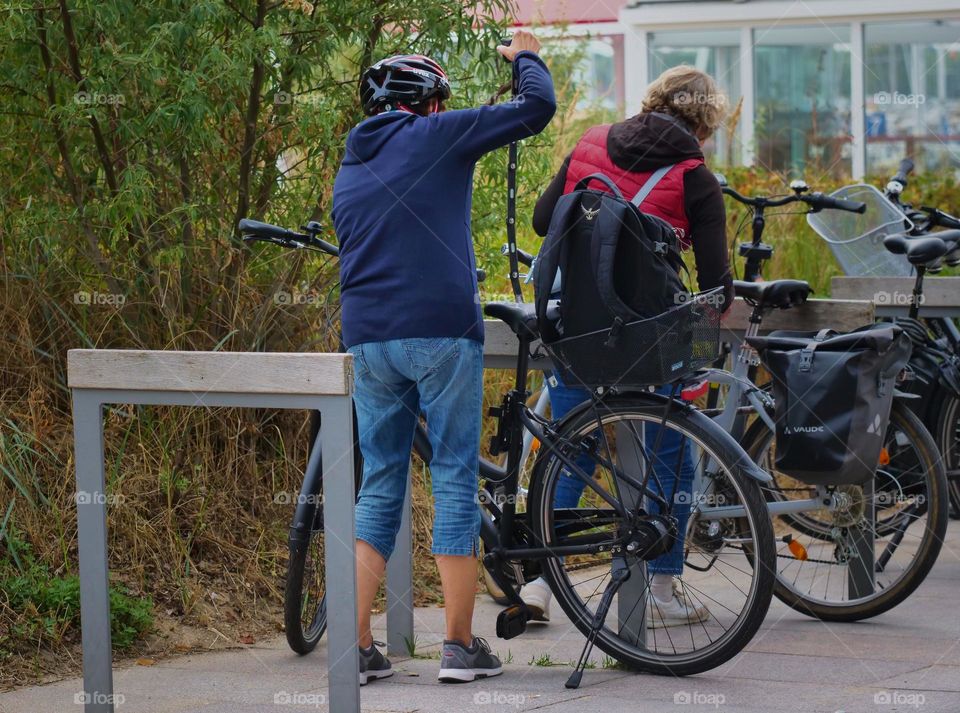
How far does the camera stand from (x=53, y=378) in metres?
5.45

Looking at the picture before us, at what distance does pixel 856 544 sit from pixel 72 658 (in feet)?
8.69

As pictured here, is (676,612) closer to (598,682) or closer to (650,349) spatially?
(598,682)

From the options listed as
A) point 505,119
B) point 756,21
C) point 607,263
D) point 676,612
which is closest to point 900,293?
point 676,612

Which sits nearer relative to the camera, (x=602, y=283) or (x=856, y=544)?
(x=602, y=283)

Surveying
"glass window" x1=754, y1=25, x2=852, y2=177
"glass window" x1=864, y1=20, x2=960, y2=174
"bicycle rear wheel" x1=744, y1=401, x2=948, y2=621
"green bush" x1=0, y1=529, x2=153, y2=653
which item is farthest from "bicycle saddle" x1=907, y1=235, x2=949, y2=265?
"glass window" x1=754, y1=25, x2=852, y2=177

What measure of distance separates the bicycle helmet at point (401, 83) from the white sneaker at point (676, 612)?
1.78 m

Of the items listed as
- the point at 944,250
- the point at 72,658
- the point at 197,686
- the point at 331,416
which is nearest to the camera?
the point at 331,416

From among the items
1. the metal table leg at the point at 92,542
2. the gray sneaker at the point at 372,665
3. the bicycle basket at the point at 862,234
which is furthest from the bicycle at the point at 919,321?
the metal table leg at the point at 92,542

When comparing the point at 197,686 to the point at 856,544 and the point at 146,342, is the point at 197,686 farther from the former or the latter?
the point at 856,544

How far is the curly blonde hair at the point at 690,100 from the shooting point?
180 inches

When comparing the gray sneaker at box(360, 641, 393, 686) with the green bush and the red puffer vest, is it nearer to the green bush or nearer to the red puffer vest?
the green bush

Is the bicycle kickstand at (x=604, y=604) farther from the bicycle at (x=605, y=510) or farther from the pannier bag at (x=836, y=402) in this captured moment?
the pannier bag at (x=836, y=402)

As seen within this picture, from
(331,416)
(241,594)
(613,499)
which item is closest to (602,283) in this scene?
(613,499)

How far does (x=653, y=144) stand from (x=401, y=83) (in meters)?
0.91
